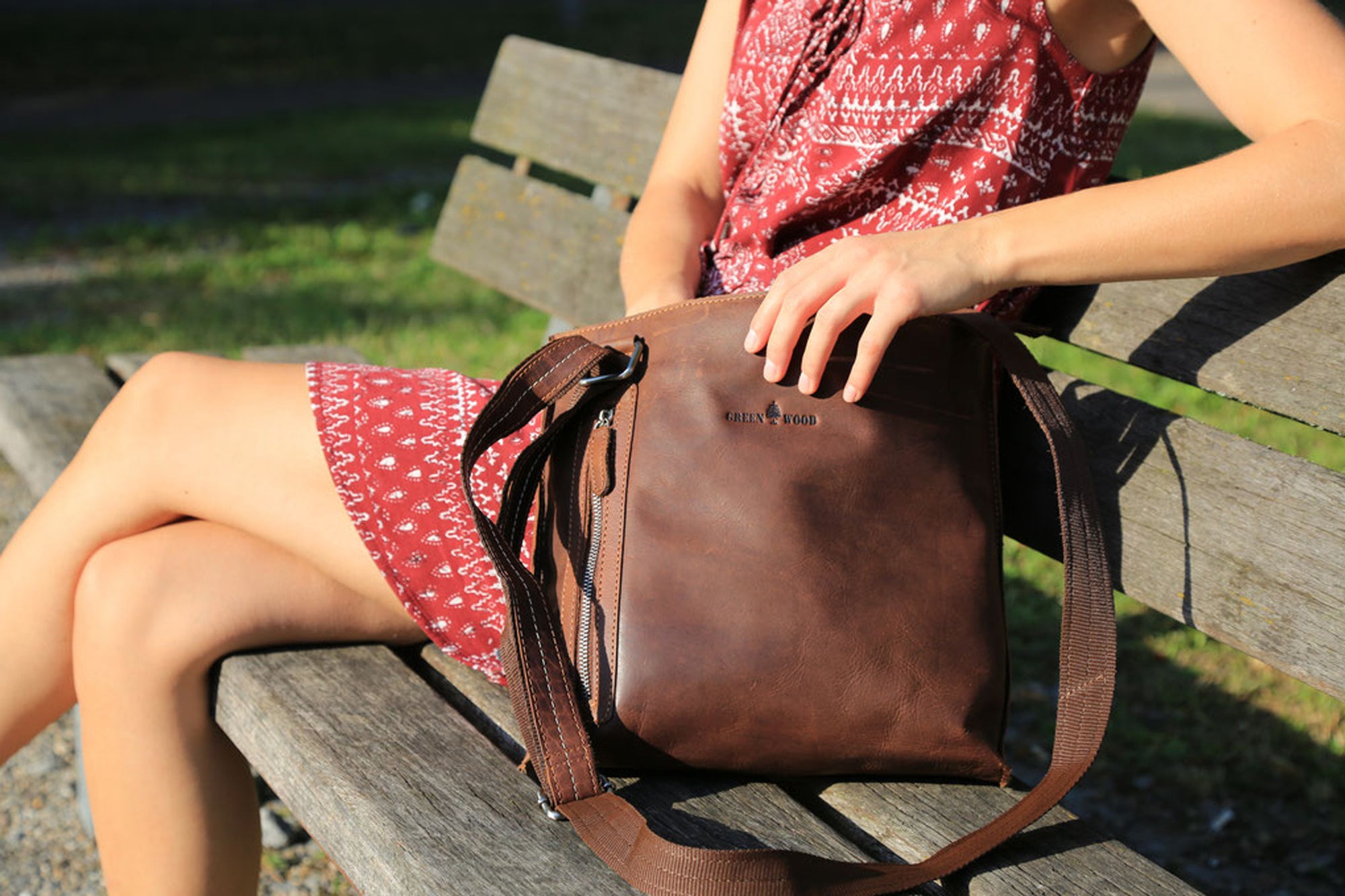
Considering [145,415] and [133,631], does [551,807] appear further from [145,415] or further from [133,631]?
[145,415]

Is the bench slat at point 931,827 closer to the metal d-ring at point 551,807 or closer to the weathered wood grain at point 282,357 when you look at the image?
the metal d-ring at point 551,807

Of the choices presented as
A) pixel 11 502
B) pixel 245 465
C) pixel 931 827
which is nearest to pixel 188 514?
pixel 245 465

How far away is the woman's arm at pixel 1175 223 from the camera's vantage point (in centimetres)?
142

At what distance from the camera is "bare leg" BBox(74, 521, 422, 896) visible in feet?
5.76

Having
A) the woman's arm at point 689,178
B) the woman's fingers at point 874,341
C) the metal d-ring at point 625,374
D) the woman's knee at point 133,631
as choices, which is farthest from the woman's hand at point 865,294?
the woman's knee at point 133,631

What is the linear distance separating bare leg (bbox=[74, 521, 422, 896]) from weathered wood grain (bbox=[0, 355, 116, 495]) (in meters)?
0.74

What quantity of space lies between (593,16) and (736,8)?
679 inches

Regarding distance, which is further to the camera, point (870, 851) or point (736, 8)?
point (736, 8)

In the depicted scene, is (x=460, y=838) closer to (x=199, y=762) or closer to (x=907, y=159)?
(x=199, y=762)

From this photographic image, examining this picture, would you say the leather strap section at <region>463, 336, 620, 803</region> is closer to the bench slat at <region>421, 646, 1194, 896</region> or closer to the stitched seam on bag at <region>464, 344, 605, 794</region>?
the stitched seam on bag at <region>464, 344, 605, 794</region>

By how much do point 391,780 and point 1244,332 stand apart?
3.70 ft

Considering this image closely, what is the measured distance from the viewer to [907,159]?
5.85ft

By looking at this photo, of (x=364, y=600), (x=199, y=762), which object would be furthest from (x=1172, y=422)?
(x=199, y=762)

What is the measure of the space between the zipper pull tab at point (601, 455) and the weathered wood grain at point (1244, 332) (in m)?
0.72
